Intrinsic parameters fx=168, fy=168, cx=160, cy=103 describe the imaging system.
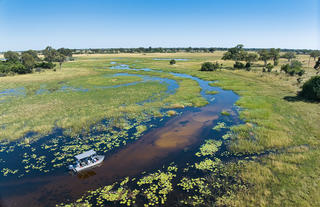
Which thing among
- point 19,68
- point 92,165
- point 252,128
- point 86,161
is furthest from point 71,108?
point 19,68

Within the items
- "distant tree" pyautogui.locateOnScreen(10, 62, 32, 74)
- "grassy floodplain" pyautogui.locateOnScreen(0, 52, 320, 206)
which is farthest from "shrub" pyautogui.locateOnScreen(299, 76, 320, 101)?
"distant tree" pyautogui.locateOnScreen(10, 62, 32, 74)

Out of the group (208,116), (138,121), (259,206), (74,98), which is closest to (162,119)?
(138,121)

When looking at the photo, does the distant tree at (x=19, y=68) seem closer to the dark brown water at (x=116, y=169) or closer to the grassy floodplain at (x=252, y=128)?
the grassy floodplain at (x=252, y=128)

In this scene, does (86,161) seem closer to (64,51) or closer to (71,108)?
(71,108)

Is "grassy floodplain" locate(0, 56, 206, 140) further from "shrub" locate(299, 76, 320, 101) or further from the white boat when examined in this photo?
"shrub" locate(299, 76, 320, 101)

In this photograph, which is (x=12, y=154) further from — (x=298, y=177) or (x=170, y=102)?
(x=298, y=177)
